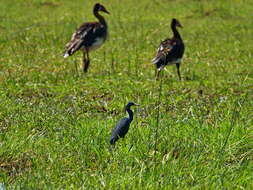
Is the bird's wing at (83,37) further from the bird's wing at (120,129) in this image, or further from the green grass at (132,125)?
the bird's wing at (120,129)

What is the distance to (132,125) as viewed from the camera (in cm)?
490

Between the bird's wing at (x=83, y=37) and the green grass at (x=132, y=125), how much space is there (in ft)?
1.52

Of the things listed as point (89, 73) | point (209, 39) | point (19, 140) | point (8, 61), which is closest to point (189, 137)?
point (19, 140)

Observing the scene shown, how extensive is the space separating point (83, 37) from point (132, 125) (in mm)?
5120

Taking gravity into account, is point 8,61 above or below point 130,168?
below

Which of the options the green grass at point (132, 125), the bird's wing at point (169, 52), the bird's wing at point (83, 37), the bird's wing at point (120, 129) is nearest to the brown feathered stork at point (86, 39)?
the bird's wing at point (83, 37)

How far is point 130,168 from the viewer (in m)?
3.51

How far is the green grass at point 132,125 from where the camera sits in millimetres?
3514

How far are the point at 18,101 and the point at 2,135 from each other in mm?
1976

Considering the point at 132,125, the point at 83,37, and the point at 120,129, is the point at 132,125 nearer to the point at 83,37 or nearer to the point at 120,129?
the point at 120,129

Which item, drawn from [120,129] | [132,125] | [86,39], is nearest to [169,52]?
[86,39]

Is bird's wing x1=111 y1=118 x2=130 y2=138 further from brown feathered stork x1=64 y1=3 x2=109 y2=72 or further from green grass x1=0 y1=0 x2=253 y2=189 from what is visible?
brown feathered stork x1=64 y1=3 x2=109 y2=72

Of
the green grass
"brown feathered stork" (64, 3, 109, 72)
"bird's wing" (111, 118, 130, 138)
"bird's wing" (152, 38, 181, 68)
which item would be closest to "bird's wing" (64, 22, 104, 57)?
"brown feathered stork" (64, 3, 109, 72)

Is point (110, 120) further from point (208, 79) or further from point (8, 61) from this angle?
point (8, 61)
